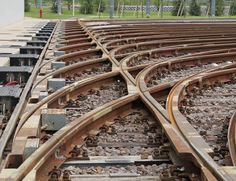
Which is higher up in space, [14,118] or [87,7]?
[14,118]

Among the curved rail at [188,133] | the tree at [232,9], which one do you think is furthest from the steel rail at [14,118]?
the tree at [232,9]

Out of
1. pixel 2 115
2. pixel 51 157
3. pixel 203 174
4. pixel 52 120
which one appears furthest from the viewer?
pixel 2 115

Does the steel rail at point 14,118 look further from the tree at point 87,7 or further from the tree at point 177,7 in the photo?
the tree at point 87,7

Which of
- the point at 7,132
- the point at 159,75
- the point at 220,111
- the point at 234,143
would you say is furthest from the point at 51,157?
the point at 159,75

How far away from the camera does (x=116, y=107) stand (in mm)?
6914

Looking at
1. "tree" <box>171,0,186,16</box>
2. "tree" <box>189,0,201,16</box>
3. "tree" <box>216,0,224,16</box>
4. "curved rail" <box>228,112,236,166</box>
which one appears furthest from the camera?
"tree" <box>216,0,224,16</box>

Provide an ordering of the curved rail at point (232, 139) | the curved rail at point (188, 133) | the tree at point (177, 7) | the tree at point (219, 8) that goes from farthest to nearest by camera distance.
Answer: the tree at point (219, 8) → the tree at point (177, 7) → the curved rail at point (232, 139) → the curved rail at point (188, 133)

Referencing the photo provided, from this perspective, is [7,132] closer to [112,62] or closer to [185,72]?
[112,62]

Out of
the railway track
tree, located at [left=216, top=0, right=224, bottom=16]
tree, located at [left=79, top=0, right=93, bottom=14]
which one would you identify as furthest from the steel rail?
tree, located at [left=216, top=0, right=224, bottom=16]

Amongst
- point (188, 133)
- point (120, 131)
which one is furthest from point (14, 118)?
point (188, 133)

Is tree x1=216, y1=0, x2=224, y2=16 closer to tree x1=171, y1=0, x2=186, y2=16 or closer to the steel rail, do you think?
tree x1=171, y1=0, x2=186, y2=16

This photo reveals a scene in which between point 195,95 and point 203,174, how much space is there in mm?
4999

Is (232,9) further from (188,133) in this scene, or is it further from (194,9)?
(188,133)

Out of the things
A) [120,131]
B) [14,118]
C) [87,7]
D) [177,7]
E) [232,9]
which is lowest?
[87,7]
